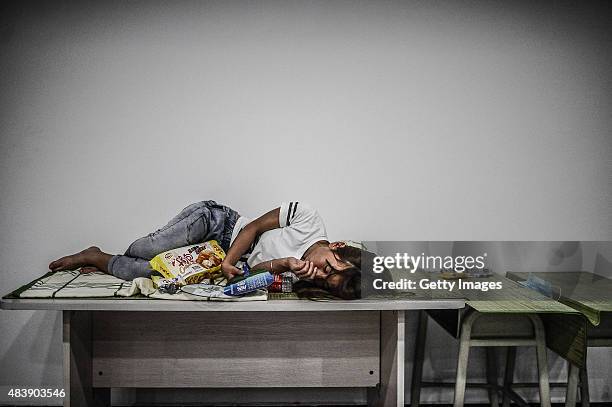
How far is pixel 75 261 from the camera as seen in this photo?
3279mm

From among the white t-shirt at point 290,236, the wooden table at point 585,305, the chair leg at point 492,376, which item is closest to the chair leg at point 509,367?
the chair leg at point 492,376

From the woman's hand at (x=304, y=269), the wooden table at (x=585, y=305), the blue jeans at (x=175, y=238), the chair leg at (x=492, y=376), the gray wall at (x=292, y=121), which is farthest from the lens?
the gray wall at (x=292, y=121)

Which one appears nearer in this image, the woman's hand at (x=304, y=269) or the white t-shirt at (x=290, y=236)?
the woman's hand at (x=304, y=269)

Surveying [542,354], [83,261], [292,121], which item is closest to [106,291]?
[83,261]

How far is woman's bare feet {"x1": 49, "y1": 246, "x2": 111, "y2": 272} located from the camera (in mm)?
3266

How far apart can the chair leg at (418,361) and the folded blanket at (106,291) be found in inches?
46.6

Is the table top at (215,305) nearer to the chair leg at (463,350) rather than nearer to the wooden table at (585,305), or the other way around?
the chair leg at (463,350)

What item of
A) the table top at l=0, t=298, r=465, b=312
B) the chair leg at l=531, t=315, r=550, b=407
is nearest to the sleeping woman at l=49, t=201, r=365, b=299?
the table top at l=0, t=298, r=465, b=312

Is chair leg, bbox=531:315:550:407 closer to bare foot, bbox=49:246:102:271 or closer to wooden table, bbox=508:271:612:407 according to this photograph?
wooden table, bbox=508:271:612:407

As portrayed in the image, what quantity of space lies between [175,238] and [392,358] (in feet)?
4.14

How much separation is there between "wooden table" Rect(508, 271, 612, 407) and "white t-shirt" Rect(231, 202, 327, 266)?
125cm

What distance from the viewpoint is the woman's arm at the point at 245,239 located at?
291 centimetres

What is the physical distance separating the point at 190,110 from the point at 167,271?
3.56 ft

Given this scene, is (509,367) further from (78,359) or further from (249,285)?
(78,359)
